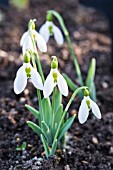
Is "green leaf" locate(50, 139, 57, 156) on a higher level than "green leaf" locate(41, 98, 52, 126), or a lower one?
lower

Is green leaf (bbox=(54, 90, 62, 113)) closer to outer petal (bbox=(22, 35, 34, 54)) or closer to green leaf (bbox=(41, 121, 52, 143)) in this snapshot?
green leaf (bbox=(41, 121, 52, 143))

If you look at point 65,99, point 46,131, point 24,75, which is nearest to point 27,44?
point 24,75

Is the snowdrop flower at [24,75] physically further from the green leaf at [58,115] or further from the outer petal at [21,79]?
the green leaf at [58,115]

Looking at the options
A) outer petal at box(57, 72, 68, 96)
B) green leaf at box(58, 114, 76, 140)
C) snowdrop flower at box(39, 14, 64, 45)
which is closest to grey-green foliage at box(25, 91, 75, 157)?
green leaf at box(58, 114, 76, 140)

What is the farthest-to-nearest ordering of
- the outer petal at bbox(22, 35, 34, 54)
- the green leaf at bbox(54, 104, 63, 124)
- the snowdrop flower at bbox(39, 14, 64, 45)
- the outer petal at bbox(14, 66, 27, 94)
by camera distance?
the snowdrop flower at bbox(39, 14, 64, 45)
the green leaf at bbox(54, 104, 63, 124)
the outer petal at bbox(22, 35, 34, 54)
the outer petal at bbox(14, 66, 27, 94)

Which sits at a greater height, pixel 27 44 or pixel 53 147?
pixel 27 44

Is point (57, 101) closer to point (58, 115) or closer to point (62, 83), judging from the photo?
point (58, 115)

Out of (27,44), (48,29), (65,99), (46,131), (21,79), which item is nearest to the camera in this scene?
(21,79)

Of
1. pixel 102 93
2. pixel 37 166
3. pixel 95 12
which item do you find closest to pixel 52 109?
pixel 37 166
